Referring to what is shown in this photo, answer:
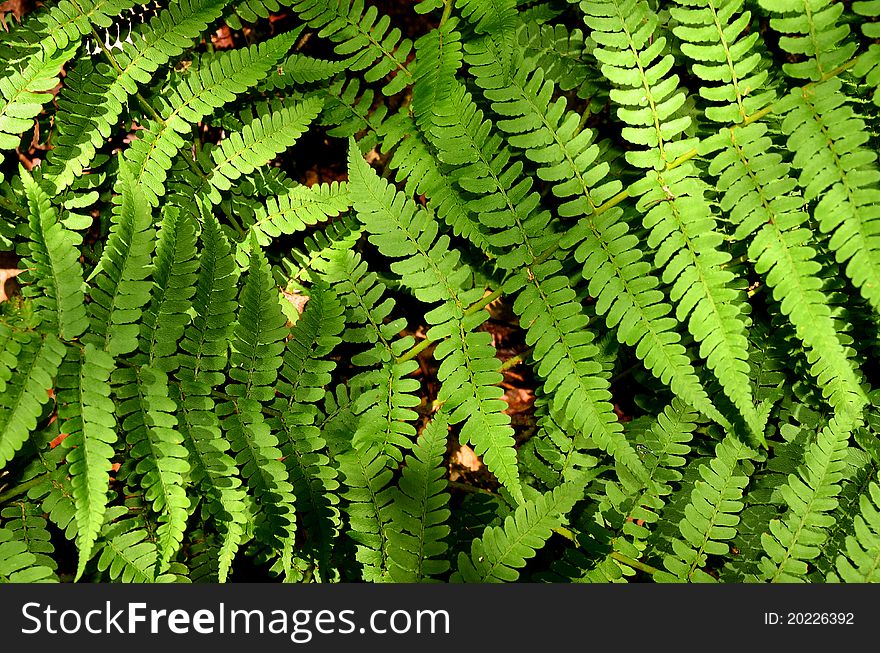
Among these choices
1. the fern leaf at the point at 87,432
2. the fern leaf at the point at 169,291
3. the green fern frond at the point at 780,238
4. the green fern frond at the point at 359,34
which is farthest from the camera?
the green fern frond at the point at 359,34

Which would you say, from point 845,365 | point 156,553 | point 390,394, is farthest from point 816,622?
point 156,553

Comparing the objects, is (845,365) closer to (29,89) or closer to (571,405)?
(571,405)

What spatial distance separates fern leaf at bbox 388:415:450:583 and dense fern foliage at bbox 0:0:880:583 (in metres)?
0.01

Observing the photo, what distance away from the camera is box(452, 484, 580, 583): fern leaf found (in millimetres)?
2174

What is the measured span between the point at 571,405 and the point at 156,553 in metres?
1.43

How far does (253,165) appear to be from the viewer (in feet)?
8.03

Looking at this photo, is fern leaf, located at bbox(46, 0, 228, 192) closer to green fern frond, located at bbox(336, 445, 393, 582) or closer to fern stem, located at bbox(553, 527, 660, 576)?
green fern frond, located at bbox(336, 445, 393, 582)

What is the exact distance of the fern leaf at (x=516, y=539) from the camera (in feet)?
7.13

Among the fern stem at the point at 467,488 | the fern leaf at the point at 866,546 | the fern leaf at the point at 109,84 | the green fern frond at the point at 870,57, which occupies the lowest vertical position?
the fern leaf at the point at 866,546

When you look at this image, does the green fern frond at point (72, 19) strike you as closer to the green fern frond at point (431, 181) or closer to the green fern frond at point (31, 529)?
the green fern frond at point (431, 181)

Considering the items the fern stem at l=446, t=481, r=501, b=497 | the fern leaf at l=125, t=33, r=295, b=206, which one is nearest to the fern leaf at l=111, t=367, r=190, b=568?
the fern leaf at l=125, t=33, r=295, b=206

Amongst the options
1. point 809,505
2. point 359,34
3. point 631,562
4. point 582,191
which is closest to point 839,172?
point 582,191

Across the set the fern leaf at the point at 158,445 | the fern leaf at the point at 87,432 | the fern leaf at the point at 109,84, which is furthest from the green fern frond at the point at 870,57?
the fern leaf at the point at 87,432

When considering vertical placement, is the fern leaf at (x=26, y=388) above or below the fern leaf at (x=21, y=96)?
below
